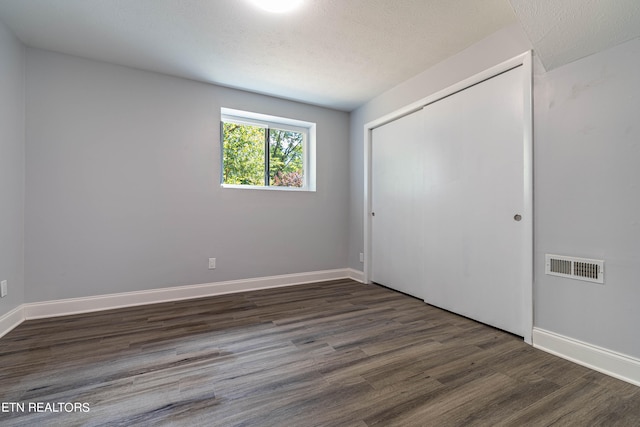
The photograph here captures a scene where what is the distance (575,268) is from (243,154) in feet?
11.2

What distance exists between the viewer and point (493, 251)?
92.0 inches

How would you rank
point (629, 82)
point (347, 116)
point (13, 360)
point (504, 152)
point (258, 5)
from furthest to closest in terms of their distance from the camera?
point (347, 116) < point (504, 152) < point (258, 5) < point (13, 360) < point (629, 82)

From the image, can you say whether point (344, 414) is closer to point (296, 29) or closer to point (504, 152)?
point (504, 152)

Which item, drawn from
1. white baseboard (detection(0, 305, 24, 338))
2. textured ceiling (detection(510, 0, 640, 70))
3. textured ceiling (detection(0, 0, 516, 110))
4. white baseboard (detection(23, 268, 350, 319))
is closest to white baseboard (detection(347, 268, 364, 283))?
white baseboard (detection(23, 268, 350, 319))

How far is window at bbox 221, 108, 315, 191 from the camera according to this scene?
3.53m

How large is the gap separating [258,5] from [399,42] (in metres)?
1.20

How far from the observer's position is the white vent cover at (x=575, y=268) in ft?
5.64

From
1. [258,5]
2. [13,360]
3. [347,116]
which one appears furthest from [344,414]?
[347,116]

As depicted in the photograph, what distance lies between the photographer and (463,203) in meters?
2.58

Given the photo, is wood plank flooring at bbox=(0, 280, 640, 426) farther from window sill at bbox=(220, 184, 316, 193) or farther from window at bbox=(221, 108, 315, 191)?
window at bbox=(221, 108, 315, 191)

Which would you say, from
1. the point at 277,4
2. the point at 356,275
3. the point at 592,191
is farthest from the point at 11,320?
the point at 592,191

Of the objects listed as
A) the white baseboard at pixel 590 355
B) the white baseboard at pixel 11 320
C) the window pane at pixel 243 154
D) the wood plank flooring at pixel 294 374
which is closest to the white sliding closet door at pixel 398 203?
the wood plank flooring at pixel 294 374

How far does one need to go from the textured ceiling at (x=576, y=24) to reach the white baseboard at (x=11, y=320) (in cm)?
419

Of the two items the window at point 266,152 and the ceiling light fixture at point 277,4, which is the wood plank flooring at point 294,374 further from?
the ceiling light fixture at point 277,4
